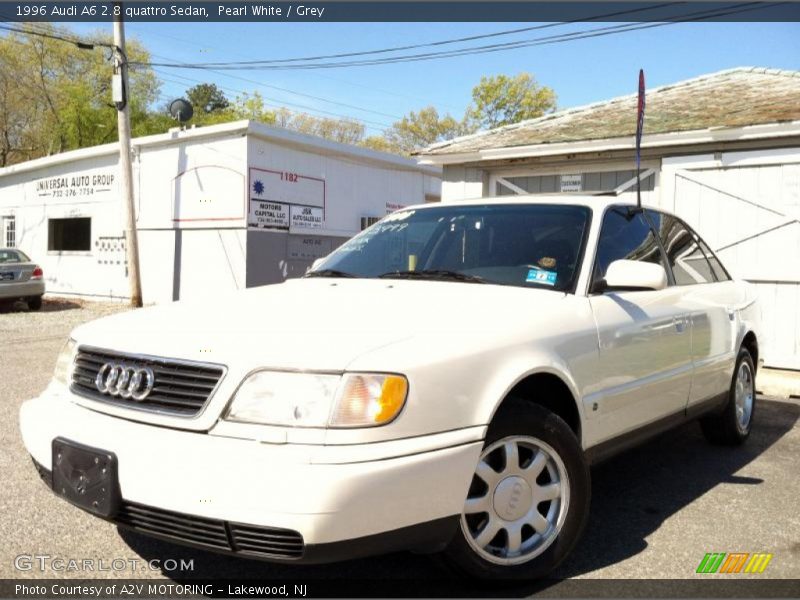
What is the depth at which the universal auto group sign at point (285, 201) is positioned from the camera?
14.2 m

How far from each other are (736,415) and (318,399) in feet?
12.2

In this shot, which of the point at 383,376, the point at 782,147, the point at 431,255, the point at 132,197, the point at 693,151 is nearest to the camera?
the point at 383,376

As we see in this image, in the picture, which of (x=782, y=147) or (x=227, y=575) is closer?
(x=227, y=575)

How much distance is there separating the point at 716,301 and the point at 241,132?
1123 centimetres

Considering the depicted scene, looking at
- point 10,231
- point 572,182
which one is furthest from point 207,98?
point 572,182

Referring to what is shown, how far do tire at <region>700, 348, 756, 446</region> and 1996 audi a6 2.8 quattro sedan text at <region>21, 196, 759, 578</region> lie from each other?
4.20 ft

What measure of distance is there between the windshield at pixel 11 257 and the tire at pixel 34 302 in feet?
2.63

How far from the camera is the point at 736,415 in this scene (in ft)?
16.2

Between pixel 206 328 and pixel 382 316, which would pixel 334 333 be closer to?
pixel 382 316

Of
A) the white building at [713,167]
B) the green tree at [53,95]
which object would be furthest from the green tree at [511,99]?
the white building at [713,167]

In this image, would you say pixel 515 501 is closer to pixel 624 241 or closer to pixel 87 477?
pixel 87 477

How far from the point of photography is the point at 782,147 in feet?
24.6

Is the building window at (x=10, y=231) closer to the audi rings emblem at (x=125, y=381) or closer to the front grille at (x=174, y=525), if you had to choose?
the audi rings emblem at (x=125, y=381)

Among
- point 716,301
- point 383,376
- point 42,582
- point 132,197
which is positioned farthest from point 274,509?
point 132,197
